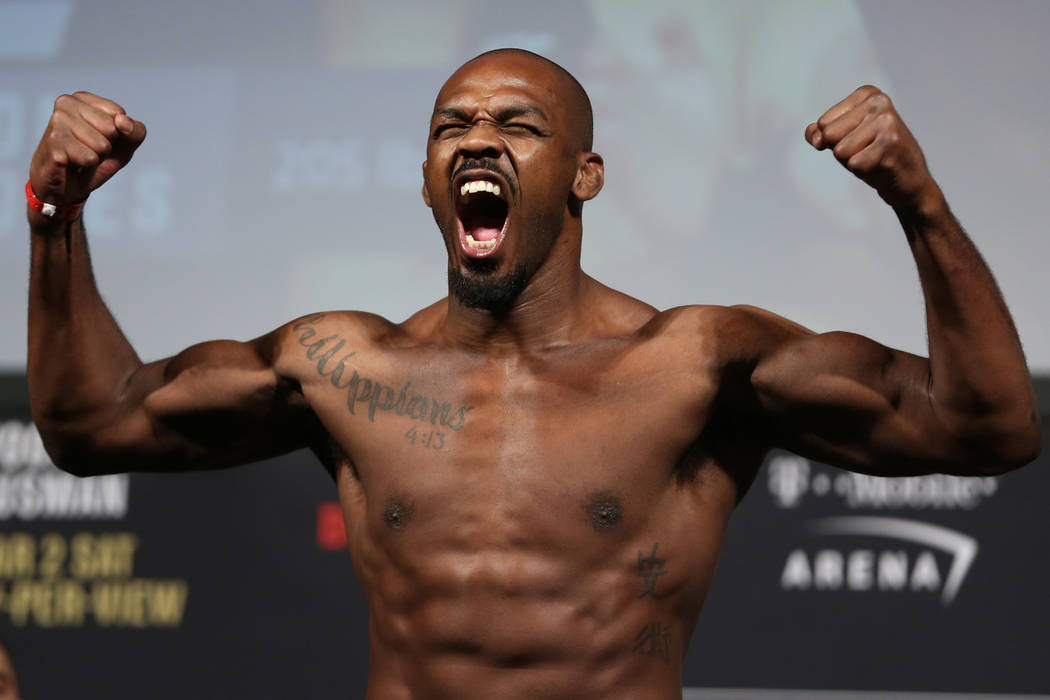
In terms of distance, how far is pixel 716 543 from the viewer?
5.28 ft

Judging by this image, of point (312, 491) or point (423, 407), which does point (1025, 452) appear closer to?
point (423, 407)

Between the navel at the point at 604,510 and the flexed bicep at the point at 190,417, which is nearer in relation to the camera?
the navel at the point at 604,510

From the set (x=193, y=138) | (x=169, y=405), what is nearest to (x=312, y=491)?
(x=193, y=138)

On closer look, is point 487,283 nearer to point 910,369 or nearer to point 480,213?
point 480,213

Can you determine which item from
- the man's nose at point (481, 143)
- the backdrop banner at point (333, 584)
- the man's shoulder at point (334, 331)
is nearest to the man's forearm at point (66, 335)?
the man's shoulder at point (334, 331)

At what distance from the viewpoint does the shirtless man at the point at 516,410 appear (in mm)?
1508

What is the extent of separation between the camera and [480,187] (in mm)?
1609

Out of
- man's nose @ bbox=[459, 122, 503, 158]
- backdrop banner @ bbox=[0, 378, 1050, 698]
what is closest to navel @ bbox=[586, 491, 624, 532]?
man's nose @ bbox=[459, 122, 503, 158]

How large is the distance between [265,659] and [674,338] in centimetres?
155

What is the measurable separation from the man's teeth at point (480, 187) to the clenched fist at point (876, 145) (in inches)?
17.3

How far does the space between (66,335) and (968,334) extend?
43.0 inches

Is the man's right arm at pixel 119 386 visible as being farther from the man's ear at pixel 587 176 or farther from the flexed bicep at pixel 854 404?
the flexed bicep at pixel 854 404

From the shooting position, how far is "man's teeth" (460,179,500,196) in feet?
5.28

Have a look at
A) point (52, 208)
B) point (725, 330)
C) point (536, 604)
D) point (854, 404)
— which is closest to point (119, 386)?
point (52, 208)
